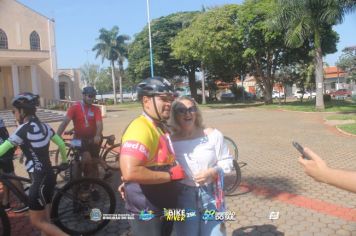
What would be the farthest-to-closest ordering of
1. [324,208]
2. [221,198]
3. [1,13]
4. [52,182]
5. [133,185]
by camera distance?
[1,13] → [324,208] → [52,182] → [221,198] → [133,185]

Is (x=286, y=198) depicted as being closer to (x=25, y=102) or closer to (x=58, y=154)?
(x=25, y=102)

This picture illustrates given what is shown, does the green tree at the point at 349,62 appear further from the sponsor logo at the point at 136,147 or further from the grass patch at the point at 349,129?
the sponsor logo at the point at 136,147

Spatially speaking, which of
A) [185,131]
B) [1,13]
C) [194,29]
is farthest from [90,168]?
[1,13]

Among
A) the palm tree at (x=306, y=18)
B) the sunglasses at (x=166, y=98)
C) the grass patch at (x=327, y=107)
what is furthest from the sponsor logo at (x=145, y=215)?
the grass patch at (x=327, y=107)

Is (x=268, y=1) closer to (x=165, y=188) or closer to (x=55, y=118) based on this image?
(x=55, y=118)

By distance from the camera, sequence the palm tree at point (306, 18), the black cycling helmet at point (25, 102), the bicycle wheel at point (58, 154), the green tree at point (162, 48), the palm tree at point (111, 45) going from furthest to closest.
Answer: the palm tree at point (111, 45), the green tree at point (162, 48), the palm tree at point (306, 18), the bicycle wheel at point (58, 154), the black cycling helmet at point (25, 102)

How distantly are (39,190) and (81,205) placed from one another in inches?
36.3

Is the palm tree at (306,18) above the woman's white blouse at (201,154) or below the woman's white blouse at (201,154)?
→ above

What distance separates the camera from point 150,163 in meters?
2.48

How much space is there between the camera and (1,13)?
107ft

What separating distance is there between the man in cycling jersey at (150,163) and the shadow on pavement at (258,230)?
2121mm

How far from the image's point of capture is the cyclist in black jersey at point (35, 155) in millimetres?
3762

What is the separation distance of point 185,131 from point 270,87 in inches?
1246

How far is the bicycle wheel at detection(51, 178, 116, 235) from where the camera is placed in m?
4.54
